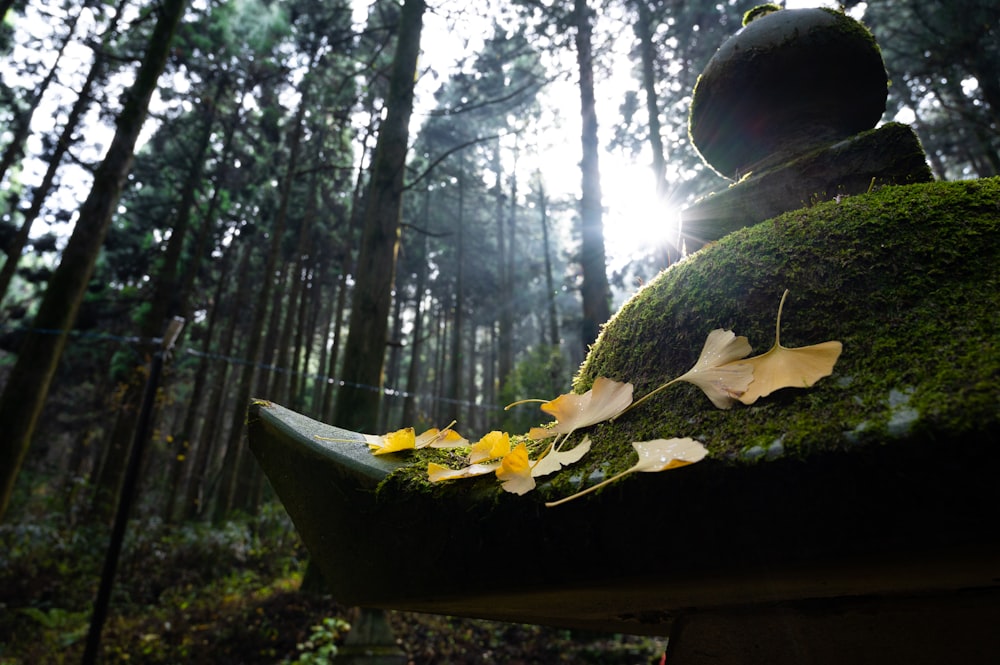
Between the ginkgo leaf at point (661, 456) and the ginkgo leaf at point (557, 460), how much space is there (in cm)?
6

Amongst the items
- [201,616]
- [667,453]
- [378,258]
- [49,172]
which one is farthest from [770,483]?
[49,172]

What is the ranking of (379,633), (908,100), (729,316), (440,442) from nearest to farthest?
(729,316)
(440,442)
(379,633)
(908,100)

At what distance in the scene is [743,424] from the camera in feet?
1.92

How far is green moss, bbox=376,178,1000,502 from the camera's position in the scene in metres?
0.49

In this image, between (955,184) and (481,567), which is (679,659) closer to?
(481,567)

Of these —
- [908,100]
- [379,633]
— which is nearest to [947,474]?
[379,633]

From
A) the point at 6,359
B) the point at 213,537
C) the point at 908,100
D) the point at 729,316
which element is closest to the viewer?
the point at 729,316

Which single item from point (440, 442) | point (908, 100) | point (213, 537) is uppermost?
point (908, 100)

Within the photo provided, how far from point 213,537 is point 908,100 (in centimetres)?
1838

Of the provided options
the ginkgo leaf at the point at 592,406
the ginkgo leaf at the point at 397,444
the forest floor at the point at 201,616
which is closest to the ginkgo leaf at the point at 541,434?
the ginkgo leaf at the point at 592,406

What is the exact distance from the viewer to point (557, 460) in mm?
690

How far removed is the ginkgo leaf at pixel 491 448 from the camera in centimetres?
81

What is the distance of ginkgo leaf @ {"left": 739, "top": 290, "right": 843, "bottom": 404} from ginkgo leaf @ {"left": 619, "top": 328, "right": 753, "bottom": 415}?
1cm

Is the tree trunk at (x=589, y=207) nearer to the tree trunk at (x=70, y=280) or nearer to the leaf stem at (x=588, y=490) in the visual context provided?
the tree trunk at (x=70, y=280)
